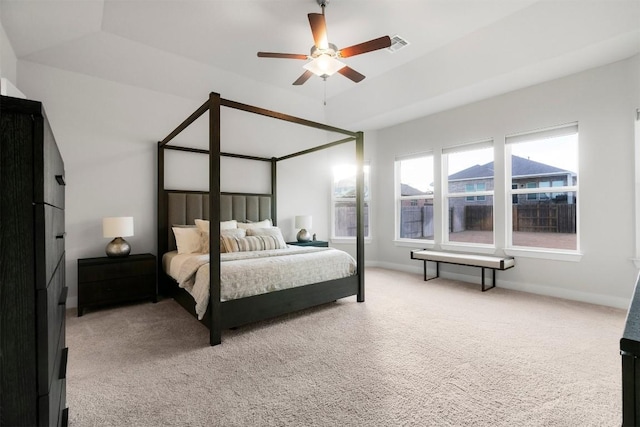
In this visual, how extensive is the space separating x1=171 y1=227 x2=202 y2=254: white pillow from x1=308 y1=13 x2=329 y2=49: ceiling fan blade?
2676 mm

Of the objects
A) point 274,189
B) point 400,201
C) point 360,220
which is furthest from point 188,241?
point 400,201

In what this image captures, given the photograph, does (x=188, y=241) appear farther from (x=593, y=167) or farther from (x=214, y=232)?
(x=593, y=167)

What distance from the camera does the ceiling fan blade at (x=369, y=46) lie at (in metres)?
2.63

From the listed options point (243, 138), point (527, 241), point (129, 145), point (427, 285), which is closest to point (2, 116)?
point (129, 145)

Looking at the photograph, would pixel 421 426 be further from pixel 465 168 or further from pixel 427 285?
pixel 465 168

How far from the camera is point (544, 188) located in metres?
4.01

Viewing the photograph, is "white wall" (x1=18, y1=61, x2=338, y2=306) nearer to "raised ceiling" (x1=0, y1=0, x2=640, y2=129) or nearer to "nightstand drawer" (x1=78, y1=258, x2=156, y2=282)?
"raised ceiling" (x1=0, y1=0, x2=640, y2=129)

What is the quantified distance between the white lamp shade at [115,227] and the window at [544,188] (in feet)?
16.9

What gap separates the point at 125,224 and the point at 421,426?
11.8 feet

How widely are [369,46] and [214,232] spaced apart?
7.23ft

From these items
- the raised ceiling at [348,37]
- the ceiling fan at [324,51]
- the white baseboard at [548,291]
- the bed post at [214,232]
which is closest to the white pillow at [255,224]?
the bed post at [214,232]

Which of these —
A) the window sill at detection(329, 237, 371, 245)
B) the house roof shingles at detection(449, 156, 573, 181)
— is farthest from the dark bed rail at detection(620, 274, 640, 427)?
the window sill at detection(329, 237, 371, 245)

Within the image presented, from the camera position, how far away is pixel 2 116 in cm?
77

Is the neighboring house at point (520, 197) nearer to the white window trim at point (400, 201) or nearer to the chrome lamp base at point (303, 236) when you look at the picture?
the white window trim at point (400, 201)
